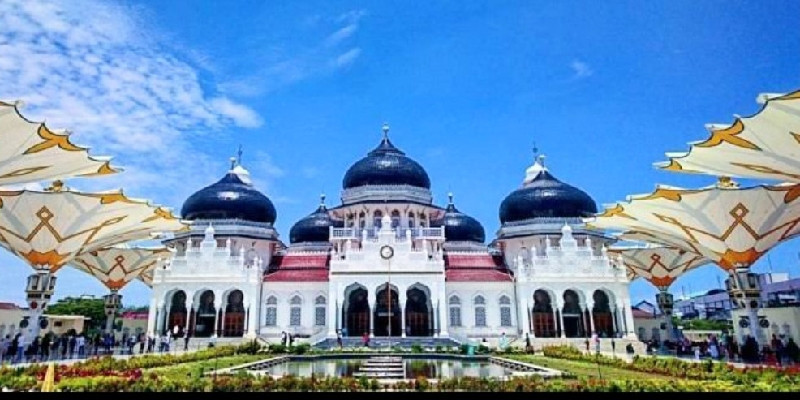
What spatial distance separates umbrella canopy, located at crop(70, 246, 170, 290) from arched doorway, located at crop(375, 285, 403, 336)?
14523mm

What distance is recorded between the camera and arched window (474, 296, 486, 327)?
3294 cm

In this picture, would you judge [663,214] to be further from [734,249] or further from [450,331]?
[450,331]

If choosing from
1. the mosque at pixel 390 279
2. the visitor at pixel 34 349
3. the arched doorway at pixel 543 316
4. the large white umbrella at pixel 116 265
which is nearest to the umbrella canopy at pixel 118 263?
the large white umbrella at pixel 116 265

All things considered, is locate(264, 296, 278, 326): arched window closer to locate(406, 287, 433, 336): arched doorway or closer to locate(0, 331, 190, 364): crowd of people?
locate(0, 331, 190, 364): crowd of people

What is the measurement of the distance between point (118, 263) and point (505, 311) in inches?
1030

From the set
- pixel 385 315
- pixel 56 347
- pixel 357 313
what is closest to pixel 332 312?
pixel 357 313

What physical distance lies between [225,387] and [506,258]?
31.4m

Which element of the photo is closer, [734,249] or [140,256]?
[734,249]

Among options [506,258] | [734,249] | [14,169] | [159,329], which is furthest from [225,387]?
[506,258]

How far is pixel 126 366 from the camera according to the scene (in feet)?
52.3

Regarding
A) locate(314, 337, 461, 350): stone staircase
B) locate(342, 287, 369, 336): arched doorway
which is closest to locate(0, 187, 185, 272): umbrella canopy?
locate(314, 337, 461, 350): stone staircase

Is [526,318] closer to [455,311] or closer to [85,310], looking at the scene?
[455,311]

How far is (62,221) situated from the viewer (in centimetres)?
2438

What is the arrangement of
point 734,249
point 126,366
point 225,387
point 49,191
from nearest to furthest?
1. point 225,387
2. point 126,366
3. point 49,191
4. point 734,249
